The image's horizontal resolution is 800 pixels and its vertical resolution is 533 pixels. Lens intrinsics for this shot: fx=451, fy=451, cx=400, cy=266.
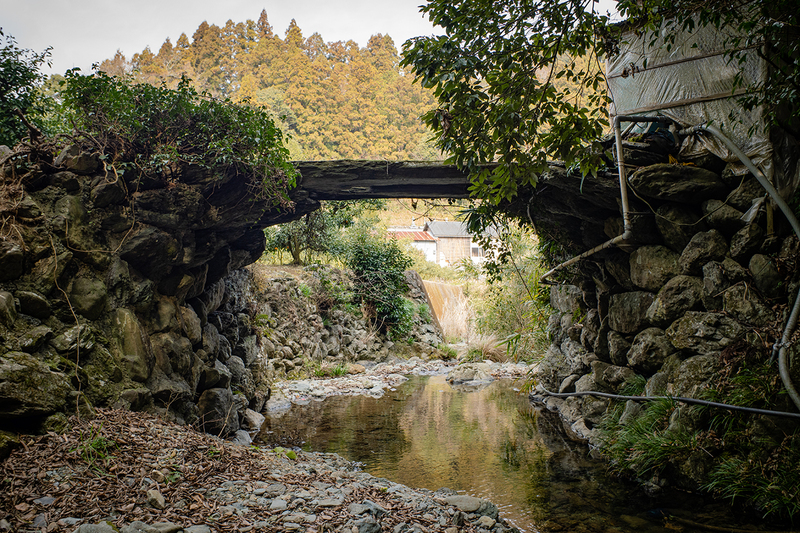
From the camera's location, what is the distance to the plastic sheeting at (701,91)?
3996 millimetres

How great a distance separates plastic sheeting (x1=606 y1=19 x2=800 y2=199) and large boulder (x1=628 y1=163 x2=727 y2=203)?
0.70 ft

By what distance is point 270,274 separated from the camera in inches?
441

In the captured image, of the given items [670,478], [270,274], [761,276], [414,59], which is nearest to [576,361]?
[670,478]

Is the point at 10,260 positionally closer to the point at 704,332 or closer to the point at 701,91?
the point at 704,332

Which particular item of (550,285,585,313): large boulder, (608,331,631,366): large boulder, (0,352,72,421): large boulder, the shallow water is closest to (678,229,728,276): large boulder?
(608,331,631,366): large boulder

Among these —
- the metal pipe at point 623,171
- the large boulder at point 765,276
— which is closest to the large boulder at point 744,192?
the large boulder at point 765,276

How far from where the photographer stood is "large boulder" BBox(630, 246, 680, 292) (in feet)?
15.8

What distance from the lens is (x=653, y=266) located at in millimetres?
4922

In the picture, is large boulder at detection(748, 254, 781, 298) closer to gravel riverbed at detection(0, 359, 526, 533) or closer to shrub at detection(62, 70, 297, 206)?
gravel riverbed at detection(0, 359, 526, 533)

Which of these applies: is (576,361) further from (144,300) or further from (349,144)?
(349,144)

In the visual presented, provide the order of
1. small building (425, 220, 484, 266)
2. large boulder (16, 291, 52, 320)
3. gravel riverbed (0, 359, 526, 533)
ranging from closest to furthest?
gravel riverbed (0, 359, 526, 533)
large boulder (16, 291, 52, 320)
small building (425, 220, 484, 266)

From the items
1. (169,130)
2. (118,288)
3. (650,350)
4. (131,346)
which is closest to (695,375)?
(650,350)

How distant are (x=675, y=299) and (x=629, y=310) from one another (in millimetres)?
738

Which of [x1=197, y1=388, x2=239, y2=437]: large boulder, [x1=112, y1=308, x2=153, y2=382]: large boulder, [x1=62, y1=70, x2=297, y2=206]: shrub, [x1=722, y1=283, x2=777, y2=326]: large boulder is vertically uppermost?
[x1=62, y1=70, x2=297, y2=206]: shrub
